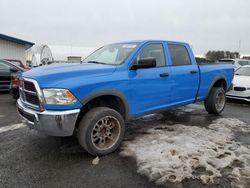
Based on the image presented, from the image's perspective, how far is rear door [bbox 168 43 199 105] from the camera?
202 inches

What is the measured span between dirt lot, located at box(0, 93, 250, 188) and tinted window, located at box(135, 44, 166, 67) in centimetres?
148

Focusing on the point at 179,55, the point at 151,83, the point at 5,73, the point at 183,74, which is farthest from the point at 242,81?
the point at 5,73

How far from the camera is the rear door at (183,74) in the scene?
5137mm

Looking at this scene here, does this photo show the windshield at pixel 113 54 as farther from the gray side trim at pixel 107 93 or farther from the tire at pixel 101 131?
the tire at pixel 101 131

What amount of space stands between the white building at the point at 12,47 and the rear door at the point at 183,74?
1516 centimetres

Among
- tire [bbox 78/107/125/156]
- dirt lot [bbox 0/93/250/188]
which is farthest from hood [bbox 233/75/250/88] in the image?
tire [bbox 78/107/125/156]

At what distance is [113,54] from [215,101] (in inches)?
132

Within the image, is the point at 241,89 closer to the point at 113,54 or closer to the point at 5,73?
the point at 113,54

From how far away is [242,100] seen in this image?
8781mm

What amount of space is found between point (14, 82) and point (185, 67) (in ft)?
18.6

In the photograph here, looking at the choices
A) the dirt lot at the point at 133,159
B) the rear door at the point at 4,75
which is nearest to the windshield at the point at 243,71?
the dirt lot at the point at 133,159

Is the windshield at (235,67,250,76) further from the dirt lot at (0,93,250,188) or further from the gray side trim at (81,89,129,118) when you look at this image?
the gray side trim at (81,89,129,118)

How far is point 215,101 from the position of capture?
6.64 m

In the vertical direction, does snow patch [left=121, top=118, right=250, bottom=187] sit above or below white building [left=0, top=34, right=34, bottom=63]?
below
